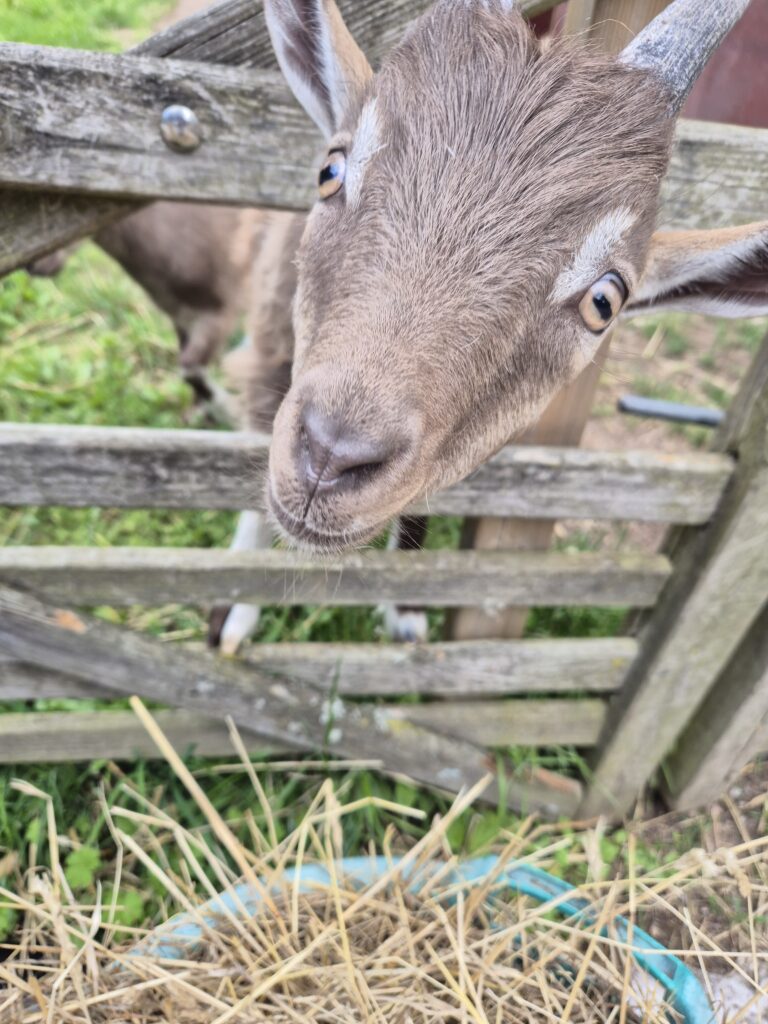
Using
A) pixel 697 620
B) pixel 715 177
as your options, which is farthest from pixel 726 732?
pixel 715 177

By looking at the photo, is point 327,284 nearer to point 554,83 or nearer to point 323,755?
point 554,83

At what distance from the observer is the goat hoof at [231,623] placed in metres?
2.77

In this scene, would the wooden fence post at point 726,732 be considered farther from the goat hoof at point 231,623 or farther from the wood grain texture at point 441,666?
the goat hoof at point 231,623

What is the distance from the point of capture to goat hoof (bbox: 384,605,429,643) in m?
3.18

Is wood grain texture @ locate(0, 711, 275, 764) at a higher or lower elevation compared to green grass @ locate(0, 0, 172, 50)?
lower

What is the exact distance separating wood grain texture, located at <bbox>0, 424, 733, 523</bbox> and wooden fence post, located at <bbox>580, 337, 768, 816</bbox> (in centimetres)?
10

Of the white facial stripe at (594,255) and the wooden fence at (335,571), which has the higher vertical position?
the white facial stripe at (594,255)

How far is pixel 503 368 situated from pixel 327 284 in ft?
1.35

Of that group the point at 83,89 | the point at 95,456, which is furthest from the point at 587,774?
the point at 83,89

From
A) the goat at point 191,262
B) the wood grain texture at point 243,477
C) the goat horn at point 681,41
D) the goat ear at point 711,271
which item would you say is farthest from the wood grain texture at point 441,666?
the goat at point 191,262

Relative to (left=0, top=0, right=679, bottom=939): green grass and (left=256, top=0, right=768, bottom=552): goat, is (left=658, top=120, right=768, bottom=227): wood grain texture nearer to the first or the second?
(left=256, top=0, right=768, bottom=552): goat

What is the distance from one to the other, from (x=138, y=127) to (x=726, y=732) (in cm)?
263

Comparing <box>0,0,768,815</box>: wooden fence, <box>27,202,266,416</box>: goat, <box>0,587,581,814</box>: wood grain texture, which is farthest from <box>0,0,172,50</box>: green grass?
<box>0,587,581,814</box>: wood grain texture

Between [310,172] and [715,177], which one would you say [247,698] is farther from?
[715,177]
